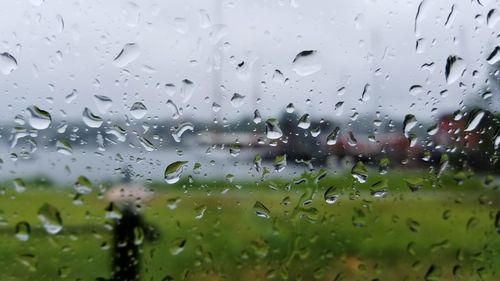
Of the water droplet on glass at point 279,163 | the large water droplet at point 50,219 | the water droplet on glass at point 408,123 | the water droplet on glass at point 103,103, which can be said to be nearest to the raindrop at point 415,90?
the water droplet on glass at point 408,123

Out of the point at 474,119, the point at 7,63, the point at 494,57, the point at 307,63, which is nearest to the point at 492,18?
the point at 494,57

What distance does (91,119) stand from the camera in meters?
0.72

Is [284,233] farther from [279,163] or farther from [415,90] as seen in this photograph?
[415,90]

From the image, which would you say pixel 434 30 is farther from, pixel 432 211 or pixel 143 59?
pixel 143 59

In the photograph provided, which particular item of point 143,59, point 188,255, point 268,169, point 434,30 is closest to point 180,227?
point 188,255

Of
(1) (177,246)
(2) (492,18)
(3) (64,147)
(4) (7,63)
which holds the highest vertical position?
(2) (492,18)

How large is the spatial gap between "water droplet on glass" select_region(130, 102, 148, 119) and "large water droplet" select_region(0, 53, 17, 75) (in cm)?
18

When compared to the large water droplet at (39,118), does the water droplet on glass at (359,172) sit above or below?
below

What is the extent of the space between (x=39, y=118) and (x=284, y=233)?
418 mm

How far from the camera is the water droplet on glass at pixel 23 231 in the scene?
69 centimetres

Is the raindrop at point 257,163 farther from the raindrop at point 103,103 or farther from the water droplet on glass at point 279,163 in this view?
the raindrop at point 103,103

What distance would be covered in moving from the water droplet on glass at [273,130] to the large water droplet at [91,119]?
263mm

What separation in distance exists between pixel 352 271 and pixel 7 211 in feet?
1.78

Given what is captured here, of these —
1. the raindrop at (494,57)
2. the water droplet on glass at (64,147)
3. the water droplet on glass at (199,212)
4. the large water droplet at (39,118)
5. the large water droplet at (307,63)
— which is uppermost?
the raindrop at (494,57)
